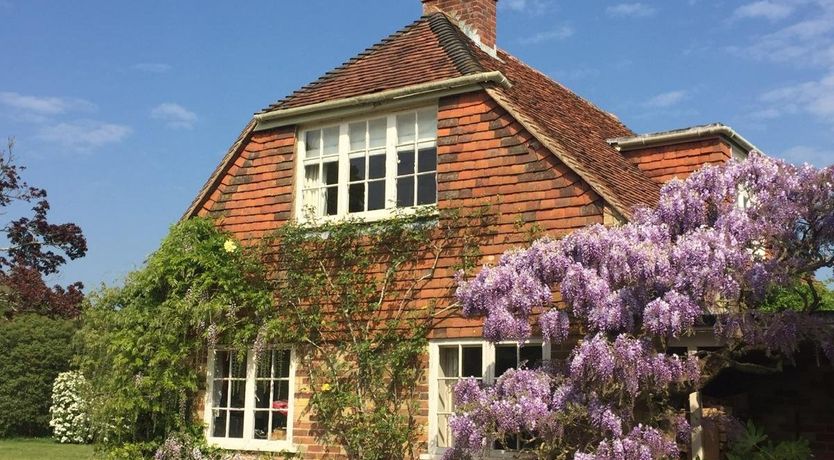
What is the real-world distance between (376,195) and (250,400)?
3.50 m

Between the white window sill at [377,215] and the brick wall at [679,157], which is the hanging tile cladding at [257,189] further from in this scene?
the brick wall at [679,157]

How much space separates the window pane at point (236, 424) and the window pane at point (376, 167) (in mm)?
4005

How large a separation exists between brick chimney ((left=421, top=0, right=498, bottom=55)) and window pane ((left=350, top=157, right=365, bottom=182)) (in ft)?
11.0

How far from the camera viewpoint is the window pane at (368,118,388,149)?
522 inches

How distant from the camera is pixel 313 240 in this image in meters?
13.3

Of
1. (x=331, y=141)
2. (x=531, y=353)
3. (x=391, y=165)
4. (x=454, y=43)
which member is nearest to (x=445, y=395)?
(x=531, y=353)

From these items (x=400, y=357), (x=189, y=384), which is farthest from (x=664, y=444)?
(x=189, y=384)

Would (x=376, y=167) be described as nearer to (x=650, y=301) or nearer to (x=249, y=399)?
(x=249, y=399)

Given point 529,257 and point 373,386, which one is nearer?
point 529,257

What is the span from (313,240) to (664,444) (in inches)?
242

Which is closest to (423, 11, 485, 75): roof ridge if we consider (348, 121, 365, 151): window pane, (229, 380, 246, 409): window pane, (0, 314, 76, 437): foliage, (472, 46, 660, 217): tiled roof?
(472, 46, 660, 217): tiled roof

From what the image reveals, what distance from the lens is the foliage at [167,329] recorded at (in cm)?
1334

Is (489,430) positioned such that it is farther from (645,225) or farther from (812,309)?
(812,309)

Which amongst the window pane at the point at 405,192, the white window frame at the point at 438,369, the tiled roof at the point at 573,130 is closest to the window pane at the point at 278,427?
Result: the white window frame at the point at 438,369
